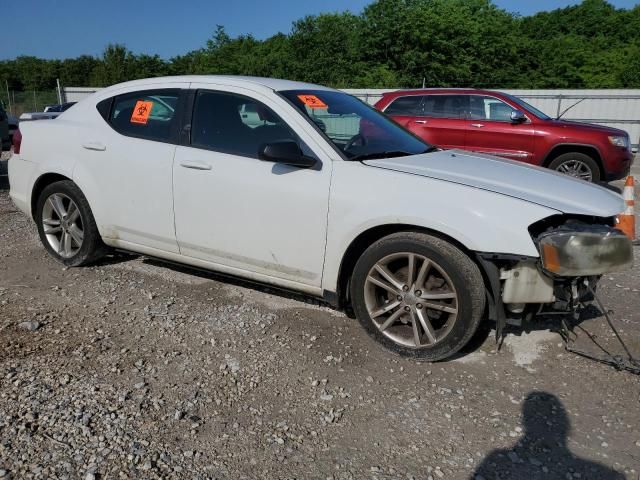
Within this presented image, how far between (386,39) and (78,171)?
4246 cm

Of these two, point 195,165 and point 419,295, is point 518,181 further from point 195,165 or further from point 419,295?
point 195,165

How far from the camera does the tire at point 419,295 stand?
307 cm

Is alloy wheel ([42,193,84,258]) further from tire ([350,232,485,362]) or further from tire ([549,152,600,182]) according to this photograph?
tire ([549,152,600,182])

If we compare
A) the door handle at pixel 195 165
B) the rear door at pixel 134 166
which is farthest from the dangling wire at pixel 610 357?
the rear door at pixel 134 166

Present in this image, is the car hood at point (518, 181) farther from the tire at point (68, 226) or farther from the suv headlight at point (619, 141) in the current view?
the suv headlight at point (619, 141)

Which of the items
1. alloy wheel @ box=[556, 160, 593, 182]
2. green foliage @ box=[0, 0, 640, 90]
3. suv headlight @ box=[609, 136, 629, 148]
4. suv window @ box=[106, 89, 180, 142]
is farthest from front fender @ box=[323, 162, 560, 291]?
green foliage @ box=[0, 0, 640, 90]

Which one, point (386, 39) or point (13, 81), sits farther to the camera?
point (13, 81)

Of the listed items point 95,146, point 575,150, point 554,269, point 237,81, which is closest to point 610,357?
point 554,269

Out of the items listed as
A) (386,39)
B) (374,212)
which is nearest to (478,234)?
(374,212)

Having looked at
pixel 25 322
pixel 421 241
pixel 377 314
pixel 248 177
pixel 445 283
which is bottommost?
pixel 25 322

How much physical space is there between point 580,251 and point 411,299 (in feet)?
3.20

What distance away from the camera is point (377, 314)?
339 cm

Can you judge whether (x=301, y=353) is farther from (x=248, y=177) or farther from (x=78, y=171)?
(x=78, y=171)

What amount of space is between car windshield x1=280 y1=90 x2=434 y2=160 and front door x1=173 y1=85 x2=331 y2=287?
0.70 feet
